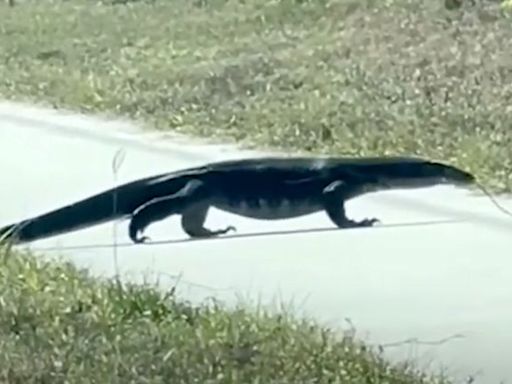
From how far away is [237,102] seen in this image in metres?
9.61

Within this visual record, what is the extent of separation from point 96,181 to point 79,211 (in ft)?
3.82

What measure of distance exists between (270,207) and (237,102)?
3.08 meters

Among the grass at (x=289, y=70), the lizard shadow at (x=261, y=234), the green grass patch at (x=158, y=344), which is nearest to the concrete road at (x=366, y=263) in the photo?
the lizard shadow at (x=261, y=234)

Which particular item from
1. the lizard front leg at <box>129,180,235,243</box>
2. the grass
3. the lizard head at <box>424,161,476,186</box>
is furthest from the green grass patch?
the grass

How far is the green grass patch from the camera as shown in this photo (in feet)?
14.5

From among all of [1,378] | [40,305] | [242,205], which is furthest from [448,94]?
[1,378]

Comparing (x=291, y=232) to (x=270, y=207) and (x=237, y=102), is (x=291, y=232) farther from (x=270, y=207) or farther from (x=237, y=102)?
(x=237, y=102)

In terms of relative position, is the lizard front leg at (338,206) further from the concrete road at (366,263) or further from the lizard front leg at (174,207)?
the lizard front leg at (174,207)

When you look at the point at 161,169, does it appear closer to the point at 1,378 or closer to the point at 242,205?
the point at 242,205

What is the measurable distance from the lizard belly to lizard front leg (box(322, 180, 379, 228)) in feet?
0.14

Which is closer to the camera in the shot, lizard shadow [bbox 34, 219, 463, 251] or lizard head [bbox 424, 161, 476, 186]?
lizard shadow [bbox 34, 219, 463, 251]

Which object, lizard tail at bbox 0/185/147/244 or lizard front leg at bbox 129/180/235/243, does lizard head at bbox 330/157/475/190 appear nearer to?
lizard front leg at bbox 129/180/235/243

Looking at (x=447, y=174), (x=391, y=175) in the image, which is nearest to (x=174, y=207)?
(x=391, y=175)

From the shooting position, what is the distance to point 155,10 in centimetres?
1273
